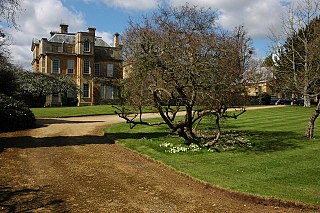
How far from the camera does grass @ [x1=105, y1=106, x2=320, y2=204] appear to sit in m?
8.48

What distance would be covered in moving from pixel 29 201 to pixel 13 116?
43.0 feet

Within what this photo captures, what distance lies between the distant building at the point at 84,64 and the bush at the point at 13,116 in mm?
30408

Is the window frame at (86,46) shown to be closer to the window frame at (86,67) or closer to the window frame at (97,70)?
the window frame at (86,67)

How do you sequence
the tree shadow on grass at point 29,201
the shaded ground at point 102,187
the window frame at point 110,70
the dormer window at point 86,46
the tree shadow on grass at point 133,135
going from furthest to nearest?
the window frame at point 110,70
the dormer window at point 86,46
the tree shadow on grass at point 133,135
the shaded ground at point 102,187
the tree shadow on grass at point 29,201

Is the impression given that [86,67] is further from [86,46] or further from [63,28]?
[63,28]

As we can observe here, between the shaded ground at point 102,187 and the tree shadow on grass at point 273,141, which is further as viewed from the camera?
the tree shadow on grass at point 273,141

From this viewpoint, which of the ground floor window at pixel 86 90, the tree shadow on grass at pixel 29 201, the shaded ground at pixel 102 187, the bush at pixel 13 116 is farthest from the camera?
the ground floor window at pixel 86 90

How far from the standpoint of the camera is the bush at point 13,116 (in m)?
19.0

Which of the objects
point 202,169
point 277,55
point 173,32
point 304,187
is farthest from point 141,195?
point 277,55

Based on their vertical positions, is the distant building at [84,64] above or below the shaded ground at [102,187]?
above

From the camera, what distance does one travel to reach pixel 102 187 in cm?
856

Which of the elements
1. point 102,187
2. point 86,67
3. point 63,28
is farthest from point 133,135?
point 63,28

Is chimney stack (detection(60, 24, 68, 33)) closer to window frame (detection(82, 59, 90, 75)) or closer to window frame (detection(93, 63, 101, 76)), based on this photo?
window frame (detection(82, 59, 90, 75))

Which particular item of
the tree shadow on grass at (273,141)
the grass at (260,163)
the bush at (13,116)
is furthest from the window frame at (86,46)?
the tree shadow on grass at (273,141)
